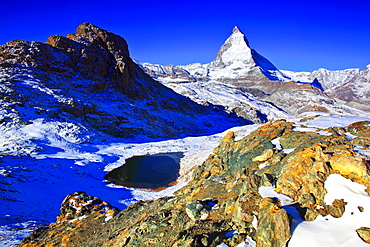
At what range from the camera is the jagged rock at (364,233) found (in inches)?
220

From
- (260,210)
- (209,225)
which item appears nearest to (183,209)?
(209,225)

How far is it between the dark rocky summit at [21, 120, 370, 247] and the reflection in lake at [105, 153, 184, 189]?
1563cm

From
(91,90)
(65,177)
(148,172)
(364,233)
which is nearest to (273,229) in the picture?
(364,233)

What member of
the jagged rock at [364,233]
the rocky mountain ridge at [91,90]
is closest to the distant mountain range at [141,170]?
the jagged rock at [364,233]

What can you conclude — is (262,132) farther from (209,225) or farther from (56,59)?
(56,59)

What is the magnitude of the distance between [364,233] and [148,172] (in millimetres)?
30372

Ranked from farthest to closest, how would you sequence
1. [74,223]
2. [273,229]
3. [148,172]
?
1. [148,172]
2. [74,223]
3. [273,229]

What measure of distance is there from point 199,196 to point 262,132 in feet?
28.0

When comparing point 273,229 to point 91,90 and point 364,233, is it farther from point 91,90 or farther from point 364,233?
point 91,90

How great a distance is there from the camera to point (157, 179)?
100 feet

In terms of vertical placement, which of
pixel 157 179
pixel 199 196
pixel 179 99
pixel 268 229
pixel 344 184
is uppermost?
pixel 179 99

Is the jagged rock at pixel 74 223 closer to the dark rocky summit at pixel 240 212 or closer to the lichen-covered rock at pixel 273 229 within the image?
the dark rocky summit at pixel 240 212

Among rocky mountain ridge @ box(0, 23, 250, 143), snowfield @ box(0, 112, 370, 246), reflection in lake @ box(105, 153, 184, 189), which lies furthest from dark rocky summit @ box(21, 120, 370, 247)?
rocky mountain ridge @ box(0, 23, 250, 143)

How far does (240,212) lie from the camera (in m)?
7.41
